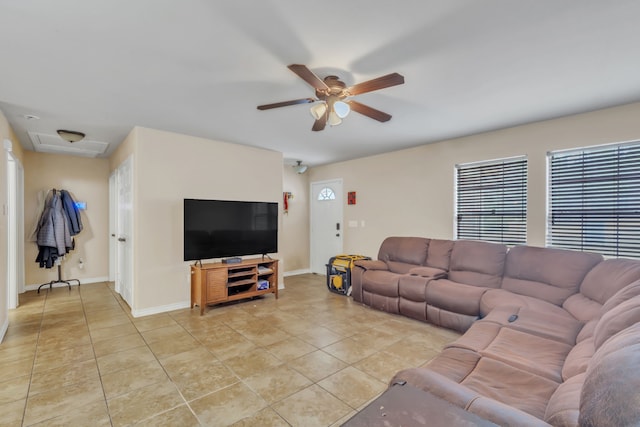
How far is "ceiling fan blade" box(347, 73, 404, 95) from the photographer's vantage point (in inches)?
77.9

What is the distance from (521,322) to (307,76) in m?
2.45

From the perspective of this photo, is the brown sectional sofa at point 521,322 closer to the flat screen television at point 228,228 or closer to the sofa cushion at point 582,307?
the sofa cushion at point 582,307

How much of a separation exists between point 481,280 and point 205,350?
310 cm

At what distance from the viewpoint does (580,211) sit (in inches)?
130

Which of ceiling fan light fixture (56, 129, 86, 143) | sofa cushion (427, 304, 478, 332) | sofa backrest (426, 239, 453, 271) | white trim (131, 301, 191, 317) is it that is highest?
ceiling fan light fixture (56, 129, 86, 143)

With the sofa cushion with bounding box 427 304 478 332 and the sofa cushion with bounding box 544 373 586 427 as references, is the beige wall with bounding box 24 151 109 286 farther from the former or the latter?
the sofa cushion with bounding box 544 373 586 427

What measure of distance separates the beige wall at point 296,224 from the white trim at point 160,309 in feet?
8.06

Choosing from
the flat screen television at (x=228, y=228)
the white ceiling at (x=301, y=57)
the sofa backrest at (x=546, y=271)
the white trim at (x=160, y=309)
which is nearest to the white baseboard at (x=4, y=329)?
the white trim at (x=160, y=309)

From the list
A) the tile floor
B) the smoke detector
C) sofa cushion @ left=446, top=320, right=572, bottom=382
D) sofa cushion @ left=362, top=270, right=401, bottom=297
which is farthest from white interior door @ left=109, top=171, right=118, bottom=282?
sofa cushion @ left=446, top=320, right=572, bottom=382

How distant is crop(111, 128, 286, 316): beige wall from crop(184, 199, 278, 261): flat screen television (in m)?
0.29

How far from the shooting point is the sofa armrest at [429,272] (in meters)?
3.75

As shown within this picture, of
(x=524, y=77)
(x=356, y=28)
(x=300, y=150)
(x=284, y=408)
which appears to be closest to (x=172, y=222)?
(x=300, y=150)

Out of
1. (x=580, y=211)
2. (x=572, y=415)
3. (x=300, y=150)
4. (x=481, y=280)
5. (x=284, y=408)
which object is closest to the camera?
(x=572, y=415)

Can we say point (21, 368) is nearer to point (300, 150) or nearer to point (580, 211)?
point (300, 150)
